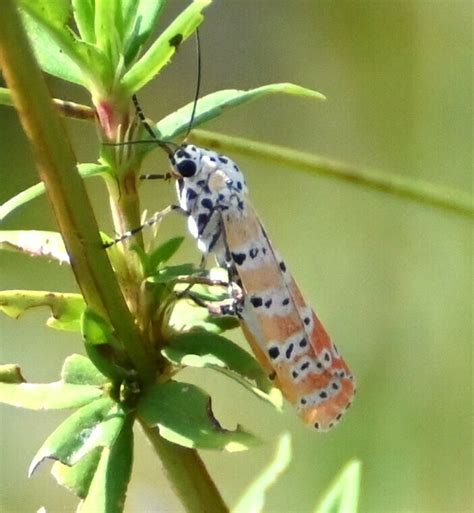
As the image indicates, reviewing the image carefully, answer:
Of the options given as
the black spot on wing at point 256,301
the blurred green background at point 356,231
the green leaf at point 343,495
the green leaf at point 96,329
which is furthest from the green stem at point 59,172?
the blurred green background at point 356,231

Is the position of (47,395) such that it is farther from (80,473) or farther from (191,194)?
(191,194)

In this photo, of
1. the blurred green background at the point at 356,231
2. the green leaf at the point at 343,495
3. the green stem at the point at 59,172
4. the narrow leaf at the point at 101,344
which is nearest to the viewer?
the green stem at the point at 59,172

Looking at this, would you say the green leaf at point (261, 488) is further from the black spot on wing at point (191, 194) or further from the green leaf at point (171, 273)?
the black spot on wing at point (191, 194)

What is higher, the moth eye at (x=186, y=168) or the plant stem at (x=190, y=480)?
the moth eye at (x=186, y=168)

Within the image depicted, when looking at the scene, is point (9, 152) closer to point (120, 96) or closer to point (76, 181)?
point (120, 96)

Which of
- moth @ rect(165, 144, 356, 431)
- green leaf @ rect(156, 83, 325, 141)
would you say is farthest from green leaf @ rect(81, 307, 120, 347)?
moth @ rect(165, 144, 356, 431)

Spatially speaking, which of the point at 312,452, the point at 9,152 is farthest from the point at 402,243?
the point at 9,152

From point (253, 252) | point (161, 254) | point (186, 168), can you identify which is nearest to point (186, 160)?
point (186, 168)
